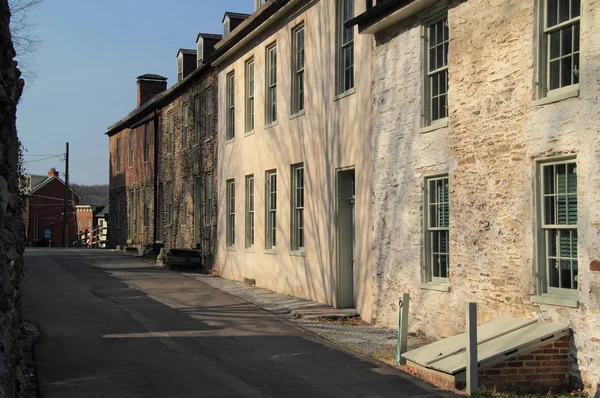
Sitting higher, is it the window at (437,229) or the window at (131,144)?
the window at (131,144)

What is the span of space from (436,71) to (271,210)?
871 cm

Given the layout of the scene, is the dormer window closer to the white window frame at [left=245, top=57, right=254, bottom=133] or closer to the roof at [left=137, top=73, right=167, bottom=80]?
the white window frame at [left=245, top=57, right=254, bottom=133]

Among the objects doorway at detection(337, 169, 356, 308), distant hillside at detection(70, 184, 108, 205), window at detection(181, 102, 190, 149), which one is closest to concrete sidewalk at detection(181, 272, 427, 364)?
doorway at detection(337, 169, 356, 308)

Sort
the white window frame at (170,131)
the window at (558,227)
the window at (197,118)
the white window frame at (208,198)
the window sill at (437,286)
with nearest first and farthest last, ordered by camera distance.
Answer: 1. the window at (558,227)
2. the window sill at (437,286)
3. the white window frame at (208,198)
4. the window at (197,118)
5. the white window frame at (170,131)

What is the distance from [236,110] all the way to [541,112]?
14456mm

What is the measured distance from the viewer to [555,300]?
Result: 9.73m

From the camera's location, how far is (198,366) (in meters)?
10.4

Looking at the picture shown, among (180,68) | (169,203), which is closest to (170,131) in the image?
(169,203)

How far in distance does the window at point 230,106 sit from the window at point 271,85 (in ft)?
11.4

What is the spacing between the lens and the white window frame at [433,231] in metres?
12.5

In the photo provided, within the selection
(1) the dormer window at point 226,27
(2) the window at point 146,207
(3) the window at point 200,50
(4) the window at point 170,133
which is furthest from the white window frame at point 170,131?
(1) the dormer window at point 226,27

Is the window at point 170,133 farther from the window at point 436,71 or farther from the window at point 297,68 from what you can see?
the window at point 436,71

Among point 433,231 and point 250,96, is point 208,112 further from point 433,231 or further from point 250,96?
point 433,231

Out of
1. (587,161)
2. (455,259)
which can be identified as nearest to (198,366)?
(455,259)
